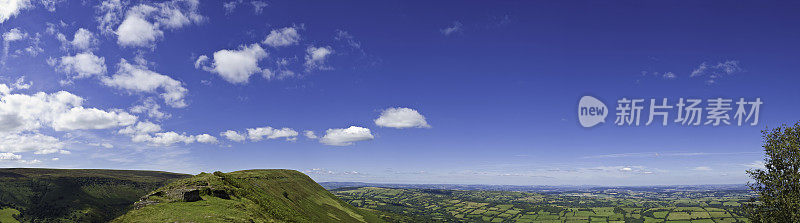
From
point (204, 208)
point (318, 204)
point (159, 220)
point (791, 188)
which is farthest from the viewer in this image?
point (318, 204)

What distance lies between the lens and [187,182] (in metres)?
62.3

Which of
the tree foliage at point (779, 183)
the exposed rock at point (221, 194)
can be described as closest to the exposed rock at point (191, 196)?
the exposed rock at point (221, 194)

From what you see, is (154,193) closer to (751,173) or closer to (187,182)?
(187,182)

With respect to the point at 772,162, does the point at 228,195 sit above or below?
below

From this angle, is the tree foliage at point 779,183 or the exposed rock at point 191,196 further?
the exposed rock at point 191,196

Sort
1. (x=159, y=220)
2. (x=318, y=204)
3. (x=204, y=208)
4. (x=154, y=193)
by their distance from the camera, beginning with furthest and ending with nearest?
1. (x=318, y=204)
2. (x=154, y=193)
3. (x=204, y=208)
4. (x=159, y=220)

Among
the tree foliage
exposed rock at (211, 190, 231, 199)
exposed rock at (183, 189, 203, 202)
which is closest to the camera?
the tree foliage

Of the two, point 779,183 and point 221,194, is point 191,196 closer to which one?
point 221,194

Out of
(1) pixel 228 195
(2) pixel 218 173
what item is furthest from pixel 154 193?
(2) pixel 218 173

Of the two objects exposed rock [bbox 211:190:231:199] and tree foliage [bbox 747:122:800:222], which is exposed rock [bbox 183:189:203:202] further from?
tree foliage [bbox 747:122:800:222]

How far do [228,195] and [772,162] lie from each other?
71.3 m

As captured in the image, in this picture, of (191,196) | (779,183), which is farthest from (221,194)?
(779,183)

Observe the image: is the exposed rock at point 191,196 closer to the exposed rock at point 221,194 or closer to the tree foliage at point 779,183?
the exposed rock at point 221,194

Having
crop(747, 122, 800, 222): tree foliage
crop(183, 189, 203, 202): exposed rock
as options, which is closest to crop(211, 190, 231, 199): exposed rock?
crop(183, 189, 203, 202): exposed rock
